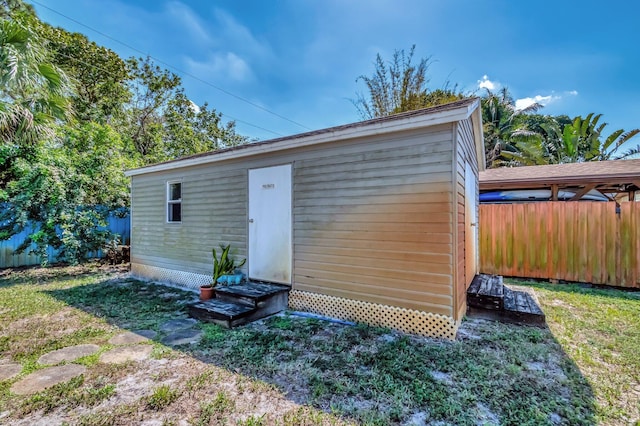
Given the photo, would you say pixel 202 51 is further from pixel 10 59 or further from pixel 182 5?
pixel 10 59

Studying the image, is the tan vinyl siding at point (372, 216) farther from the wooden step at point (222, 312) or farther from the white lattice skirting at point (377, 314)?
the wooden step at point (222, 312)

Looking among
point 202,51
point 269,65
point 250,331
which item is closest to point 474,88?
point 269,65

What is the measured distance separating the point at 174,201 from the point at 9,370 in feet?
14.2

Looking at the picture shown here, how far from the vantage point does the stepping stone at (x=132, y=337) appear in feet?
11.9

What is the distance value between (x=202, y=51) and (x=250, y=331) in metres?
11.9

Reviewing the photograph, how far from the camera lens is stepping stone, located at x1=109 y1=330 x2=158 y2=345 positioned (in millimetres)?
3625

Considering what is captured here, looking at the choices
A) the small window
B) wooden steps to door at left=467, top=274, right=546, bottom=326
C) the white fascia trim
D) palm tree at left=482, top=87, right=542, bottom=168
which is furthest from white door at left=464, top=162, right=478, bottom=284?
palm tree at left=482, top=87, right=542, bottom=168

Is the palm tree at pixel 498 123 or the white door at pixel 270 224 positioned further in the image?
the palm tree at pixel 498 123

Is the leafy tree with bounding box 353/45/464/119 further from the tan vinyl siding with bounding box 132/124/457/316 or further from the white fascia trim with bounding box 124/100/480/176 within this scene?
the tan vinyl siding with bounding box 132/124/457/316

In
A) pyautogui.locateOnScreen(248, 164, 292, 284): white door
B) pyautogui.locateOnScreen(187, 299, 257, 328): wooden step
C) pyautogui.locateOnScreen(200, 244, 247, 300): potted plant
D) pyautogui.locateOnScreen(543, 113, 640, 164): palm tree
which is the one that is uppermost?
pyautogui.locateOnScreen(543, 113, 640, 164): palm tree

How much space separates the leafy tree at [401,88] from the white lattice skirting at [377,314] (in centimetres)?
1159

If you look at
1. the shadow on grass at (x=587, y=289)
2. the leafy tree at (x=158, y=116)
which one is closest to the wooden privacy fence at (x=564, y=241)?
the shadow on grass at (x=587, y=289)

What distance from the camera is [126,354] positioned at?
329 centimetres

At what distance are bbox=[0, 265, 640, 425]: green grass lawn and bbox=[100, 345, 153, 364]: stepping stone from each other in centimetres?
10
